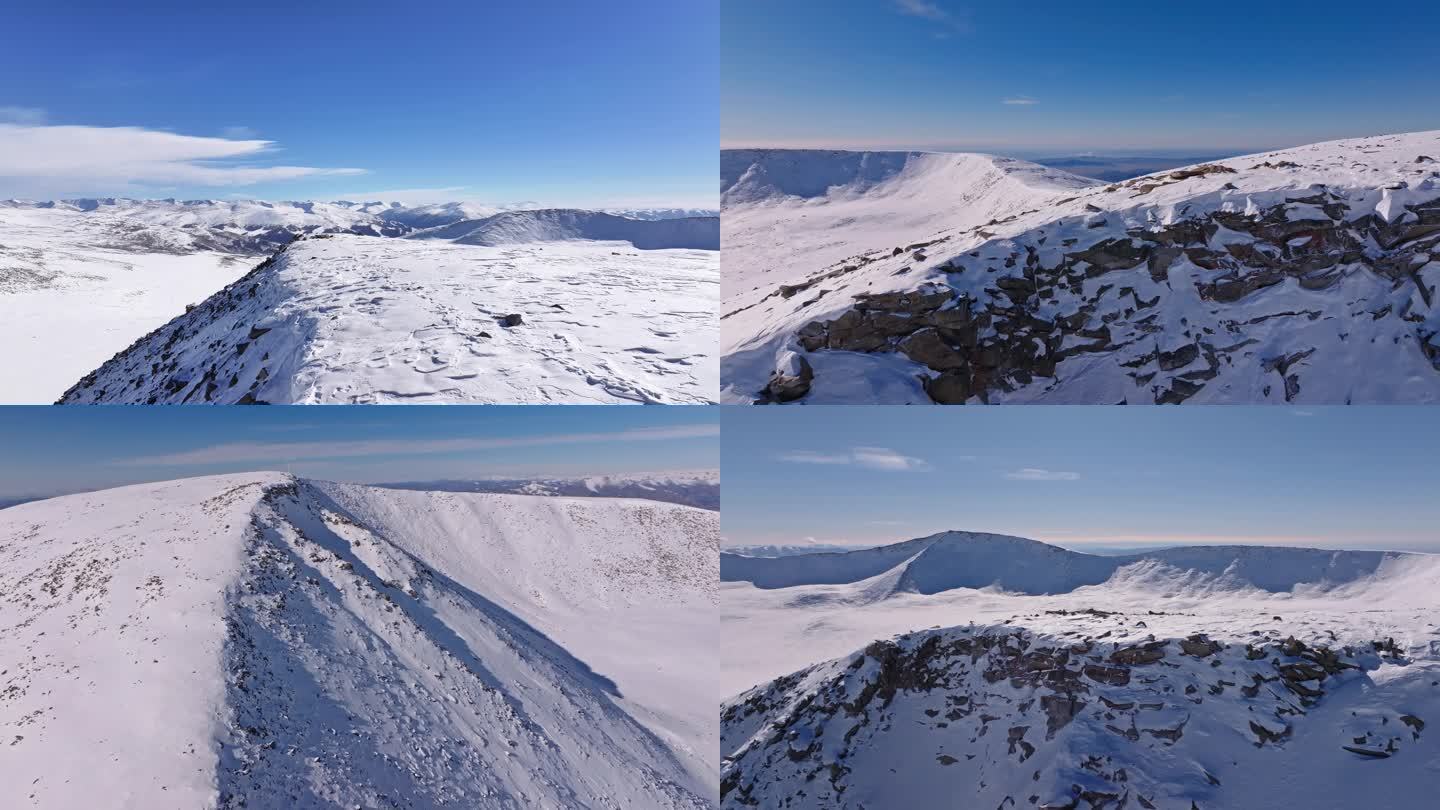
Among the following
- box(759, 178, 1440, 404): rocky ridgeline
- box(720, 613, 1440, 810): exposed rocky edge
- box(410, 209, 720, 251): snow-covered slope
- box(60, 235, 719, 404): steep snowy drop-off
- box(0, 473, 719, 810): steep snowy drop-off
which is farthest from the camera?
box(410, 209, 720, 251): snow-covered slope

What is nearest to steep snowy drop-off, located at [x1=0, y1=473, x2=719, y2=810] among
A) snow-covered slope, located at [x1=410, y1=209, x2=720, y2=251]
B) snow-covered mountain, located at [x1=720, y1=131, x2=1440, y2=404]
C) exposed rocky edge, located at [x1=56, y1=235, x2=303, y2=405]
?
exposed rocky edge, located at [x1=56, y1=235, x2=303, y2=405]

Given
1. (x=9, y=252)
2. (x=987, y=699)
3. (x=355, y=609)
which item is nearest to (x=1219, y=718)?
(x=987, y=699)

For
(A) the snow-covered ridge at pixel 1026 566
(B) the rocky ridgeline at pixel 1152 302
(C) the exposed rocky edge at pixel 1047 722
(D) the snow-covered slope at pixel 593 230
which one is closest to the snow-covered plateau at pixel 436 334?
(B) the rocky ridgeline at pixel 1152 302

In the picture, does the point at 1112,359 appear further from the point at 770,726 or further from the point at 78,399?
the point at 78,399

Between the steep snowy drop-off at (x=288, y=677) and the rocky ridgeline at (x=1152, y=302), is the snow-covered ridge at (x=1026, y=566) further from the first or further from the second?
the rocky ridgeline at (x=1152, y=302)

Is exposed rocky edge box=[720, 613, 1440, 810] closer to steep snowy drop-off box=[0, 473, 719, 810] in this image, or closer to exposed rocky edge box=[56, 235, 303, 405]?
steep snowy drop-off box=[0, 473, 719, 810]

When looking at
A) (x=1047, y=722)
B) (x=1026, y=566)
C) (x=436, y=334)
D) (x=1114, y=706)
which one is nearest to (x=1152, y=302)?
(x=1114, y=706)
